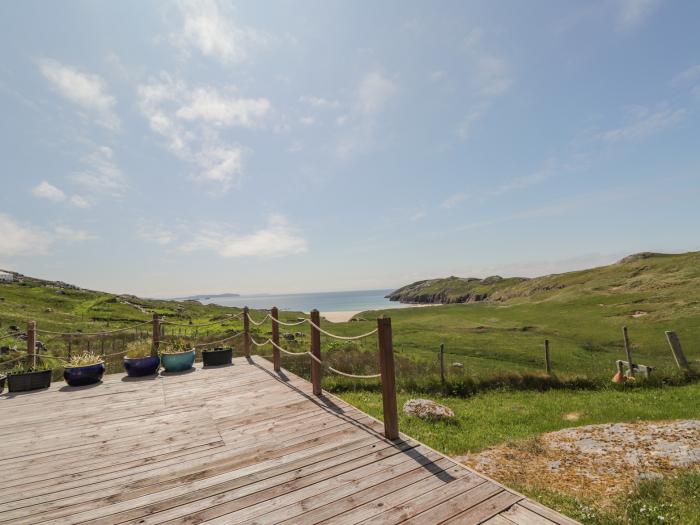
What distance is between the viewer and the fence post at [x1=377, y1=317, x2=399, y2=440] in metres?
4.95

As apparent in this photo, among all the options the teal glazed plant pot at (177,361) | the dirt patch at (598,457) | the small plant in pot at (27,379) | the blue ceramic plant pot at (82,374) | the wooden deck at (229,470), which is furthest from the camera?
the teal glazed plant pot at (177,361)

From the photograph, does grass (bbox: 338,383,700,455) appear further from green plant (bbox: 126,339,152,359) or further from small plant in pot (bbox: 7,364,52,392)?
small plant in pot (bbox: 7,364,52,392)

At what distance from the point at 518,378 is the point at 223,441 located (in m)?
13.5

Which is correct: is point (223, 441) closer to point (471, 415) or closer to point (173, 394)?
point (173, 394)

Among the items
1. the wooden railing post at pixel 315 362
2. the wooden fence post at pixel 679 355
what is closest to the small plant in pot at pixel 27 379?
the wooden railing post at pixel 315 362

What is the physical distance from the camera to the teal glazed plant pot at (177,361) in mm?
9742

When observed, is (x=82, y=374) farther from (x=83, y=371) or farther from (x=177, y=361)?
(x=177, y=361)

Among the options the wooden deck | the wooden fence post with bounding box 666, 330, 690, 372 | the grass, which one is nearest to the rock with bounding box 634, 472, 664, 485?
the grass

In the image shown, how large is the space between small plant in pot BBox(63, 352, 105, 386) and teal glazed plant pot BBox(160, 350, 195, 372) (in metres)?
1.52

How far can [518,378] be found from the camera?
1438 centimetres

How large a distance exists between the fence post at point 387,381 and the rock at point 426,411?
215 inches

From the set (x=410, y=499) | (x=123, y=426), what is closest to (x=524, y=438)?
(x=410, y=499)

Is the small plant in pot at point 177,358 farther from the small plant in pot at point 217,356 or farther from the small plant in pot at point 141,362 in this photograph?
the small plant in pot at point 217,356

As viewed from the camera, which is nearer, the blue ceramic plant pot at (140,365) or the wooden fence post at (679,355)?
the blue ceramic plant pot at (140,365)
